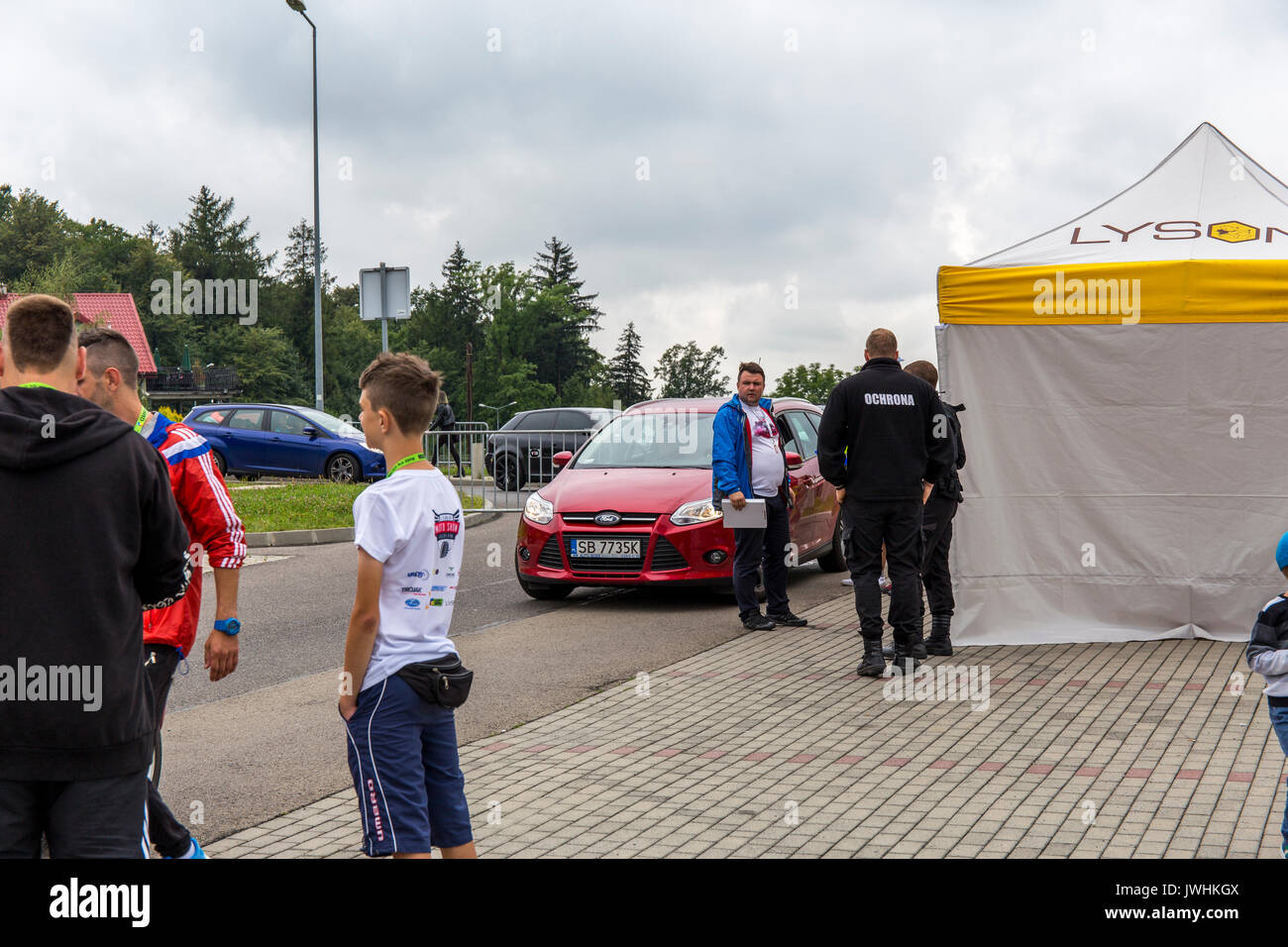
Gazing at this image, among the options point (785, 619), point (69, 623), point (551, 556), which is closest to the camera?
point (69, 623)

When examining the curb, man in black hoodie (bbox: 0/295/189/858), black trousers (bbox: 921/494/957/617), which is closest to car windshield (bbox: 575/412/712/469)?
black trousers (bbox: 921/494/957/617)

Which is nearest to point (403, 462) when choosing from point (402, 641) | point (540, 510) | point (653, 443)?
point (402, 641)

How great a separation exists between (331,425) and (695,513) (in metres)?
15.6

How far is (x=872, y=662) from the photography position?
26.5ft

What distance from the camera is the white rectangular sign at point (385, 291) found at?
21375mm

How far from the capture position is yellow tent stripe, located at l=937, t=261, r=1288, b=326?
892cm

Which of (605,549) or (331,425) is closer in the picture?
(605,549)

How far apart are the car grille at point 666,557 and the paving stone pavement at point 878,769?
2.07m

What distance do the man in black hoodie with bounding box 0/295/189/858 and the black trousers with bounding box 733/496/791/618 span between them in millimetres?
7335

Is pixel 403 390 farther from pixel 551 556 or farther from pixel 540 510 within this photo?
pixel 540 510

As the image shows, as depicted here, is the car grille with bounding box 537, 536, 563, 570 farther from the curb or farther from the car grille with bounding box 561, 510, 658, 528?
the curb

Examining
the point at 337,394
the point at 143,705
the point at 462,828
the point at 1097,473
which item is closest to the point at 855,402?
the point at 1097,473

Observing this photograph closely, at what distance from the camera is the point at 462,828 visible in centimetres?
364
